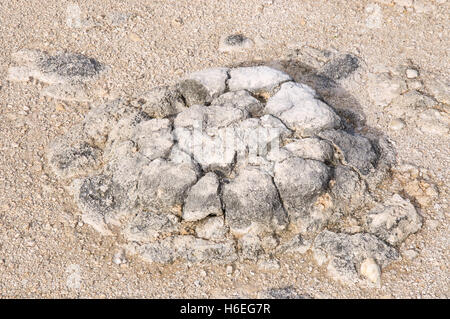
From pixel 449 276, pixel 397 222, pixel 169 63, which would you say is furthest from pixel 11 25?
pixel 449 276

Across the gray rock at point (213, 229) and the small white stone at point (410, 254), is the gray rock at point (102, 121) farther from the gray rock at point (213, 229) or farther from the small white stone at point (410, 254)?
the small white stone at point (410, 254)

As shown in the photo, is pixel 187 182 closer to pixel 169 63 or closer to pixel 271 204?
pixel 271 204

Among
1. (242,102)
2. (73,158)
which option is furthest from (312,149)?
(73,158)

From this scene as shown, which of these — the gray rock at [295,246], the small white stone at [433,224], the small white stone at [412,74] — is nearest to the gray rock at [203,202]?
the gray rock at [295,246]

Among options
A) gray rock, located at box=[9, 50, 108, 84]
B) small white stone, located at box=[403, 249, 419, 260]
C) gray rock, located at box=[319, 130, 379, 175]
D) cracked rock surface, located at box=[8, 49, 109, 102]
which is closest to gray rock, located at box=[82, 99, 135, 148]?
cracked rock surface, located at box=[8, 49, 109, 102]

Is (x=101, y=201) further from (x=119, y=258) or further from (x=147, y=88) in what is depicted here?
(x=147, y=88)

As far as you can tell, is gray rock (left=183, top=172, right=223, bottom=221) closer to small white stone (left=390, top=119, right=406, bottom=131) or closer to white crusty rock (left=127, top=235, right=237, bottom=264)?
white crusty rock (left=127, top=235, right=237, bottom=264)
